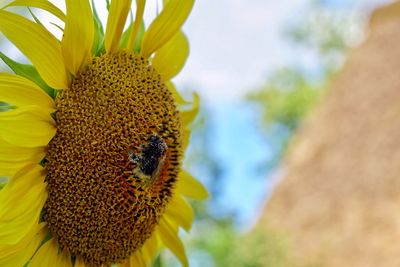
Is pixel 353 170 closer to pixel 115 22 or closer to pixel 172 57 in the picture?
pixel 172 57

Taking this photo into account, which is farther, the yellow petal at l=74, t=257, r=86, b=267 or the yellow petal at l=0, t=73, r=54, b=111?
the yellow petal at l=74, t=257, r=86, b=267

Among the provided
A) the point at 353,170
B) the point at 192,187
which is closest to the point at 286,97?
the point at 353,170

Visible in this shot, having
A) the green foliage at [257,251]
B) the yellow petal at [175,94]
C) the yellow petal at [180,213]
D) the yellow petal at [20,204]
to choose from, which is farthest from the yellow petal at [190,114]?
the green foliage at [257,251]

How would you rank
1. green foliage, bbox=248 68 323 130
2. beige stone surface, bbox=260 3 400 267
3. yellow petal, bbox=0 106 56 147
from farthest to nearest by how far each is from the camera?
green foliage, bbox=248 68 323 130
beige stone surface, bbox=260 3 400 267
yellow petal, bbox=0 106 56 147

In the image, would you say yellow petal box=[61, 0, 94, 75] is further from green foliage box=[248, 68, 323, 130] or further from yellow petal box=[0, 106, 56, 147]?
green foliage box=[248, 68, 323, 130]

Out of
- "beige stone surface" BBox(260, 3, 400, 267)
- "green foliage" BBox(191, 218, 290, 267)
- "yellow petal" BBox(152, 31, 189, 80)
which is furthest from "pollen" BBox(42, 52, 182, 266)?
"green foliage" BBox(191, 218, 290, 267)

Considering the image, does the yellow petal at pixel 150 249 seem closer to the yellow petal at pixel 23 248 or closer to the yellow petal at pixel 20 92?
the yellow petal at pixel 23 248

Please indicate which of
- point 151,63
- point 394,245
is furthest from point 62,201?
point 394,245
